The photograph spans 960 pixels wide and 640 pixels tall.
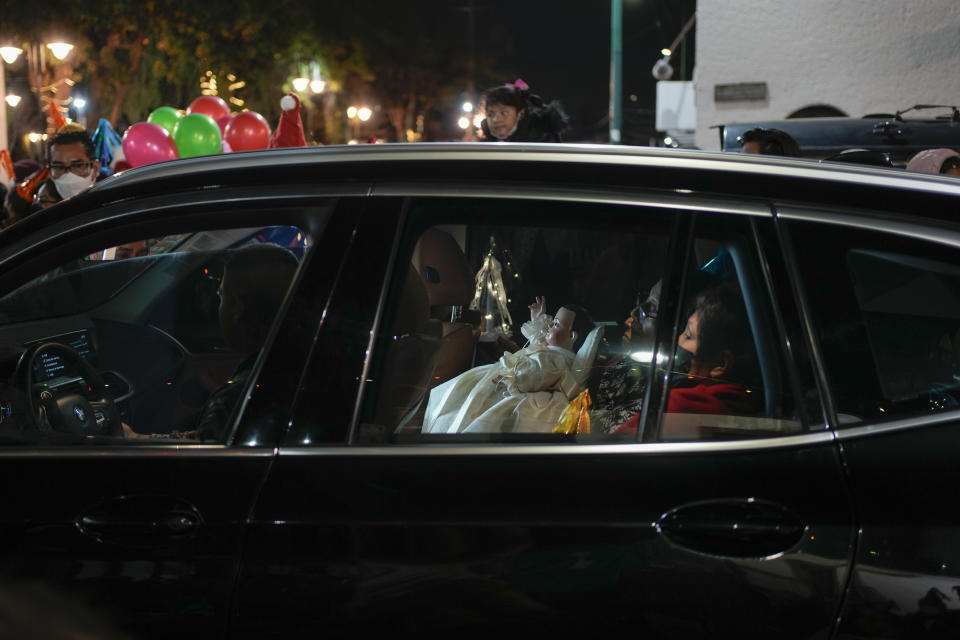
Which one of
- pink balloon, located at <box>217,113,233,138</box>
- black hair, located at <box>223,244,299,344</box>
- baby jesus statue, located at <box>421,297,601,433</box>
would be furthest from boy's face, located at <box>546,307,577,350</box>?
pink balloon, located at <box>217,113,233,138</box>

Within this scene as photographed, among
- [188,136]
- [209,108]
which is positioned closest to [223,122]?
[209,108]

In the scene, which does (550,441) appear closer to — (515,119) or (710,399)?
(710,399)

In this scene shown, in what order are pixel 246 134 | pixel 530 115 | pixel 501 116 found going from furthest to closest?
pixel 246 134
pixel 530 115
pixel 501 116

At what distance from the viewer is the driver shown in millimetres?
2084

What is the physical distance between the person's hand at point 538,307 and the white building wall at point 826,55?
12266mm

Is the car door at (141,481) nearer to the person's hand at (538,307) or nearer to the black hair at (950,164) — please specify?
the person's hand at (538,307)

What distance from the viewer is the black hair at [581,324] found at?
2510 mm

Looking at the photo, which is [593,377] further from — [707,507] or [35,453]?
[35,453]

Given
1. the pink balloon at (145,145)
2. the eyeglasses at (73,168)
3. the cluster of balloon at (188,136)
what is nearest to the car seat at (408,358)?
the eyeglasses at (73,168)

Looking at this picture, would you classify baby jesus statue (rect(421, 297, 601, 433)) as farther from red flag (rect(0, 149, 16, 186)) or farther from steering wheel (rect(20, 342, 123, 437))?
red flag (rect(0, 149, 16, 186))

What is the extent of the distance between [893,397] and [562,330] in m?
0.93

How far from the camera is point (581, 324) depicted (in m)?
2.53

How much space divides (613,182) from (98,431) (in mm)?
1396

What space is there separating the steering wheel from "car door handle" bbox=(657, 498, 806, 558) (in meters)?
1.41
